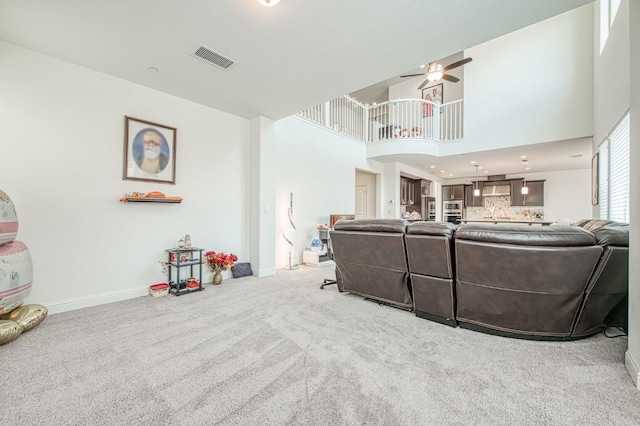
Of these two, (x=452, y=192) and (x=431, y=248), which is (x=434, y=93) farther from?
(x=431, y=248)

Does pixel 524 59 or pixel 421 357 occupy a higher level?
pixel 524 59

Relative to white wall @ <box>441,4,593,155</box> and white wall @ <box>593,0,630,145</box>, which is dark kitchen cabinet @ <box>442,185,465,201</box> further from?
white wall @ <box>593,0,630,145</box>

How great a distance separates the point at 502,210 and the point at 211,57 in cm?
1048

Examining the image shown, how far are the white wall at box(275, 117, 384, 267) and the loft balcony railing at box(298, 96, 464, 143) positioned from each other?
0.48m

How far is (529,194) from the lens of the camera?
914cm

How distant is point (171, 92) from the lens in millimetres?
3604

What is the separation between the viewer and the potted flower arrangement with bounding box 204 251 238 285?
3.91 m

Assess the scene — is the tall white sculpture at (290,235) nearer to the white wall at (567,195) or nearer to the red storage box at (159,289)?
the red storage box at (159,289)

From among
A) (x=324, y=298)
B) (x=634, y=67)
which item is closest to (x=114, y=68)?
(x=324, y=298)

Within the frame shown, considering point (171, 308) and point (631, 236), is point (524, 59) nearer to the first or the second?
point (631, 236)

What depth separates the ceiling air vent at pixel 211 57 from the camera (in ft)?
8.64

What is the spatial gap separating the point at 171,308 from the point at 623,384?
3579 millimetres

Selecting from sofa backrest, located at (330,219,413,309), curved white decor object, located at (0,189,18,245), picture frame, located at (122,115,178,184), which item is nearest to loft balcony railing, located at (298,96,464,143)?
picture frame, located at (122,115,178,184)

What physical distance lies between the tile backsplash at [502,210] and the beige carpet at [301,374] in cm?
859
